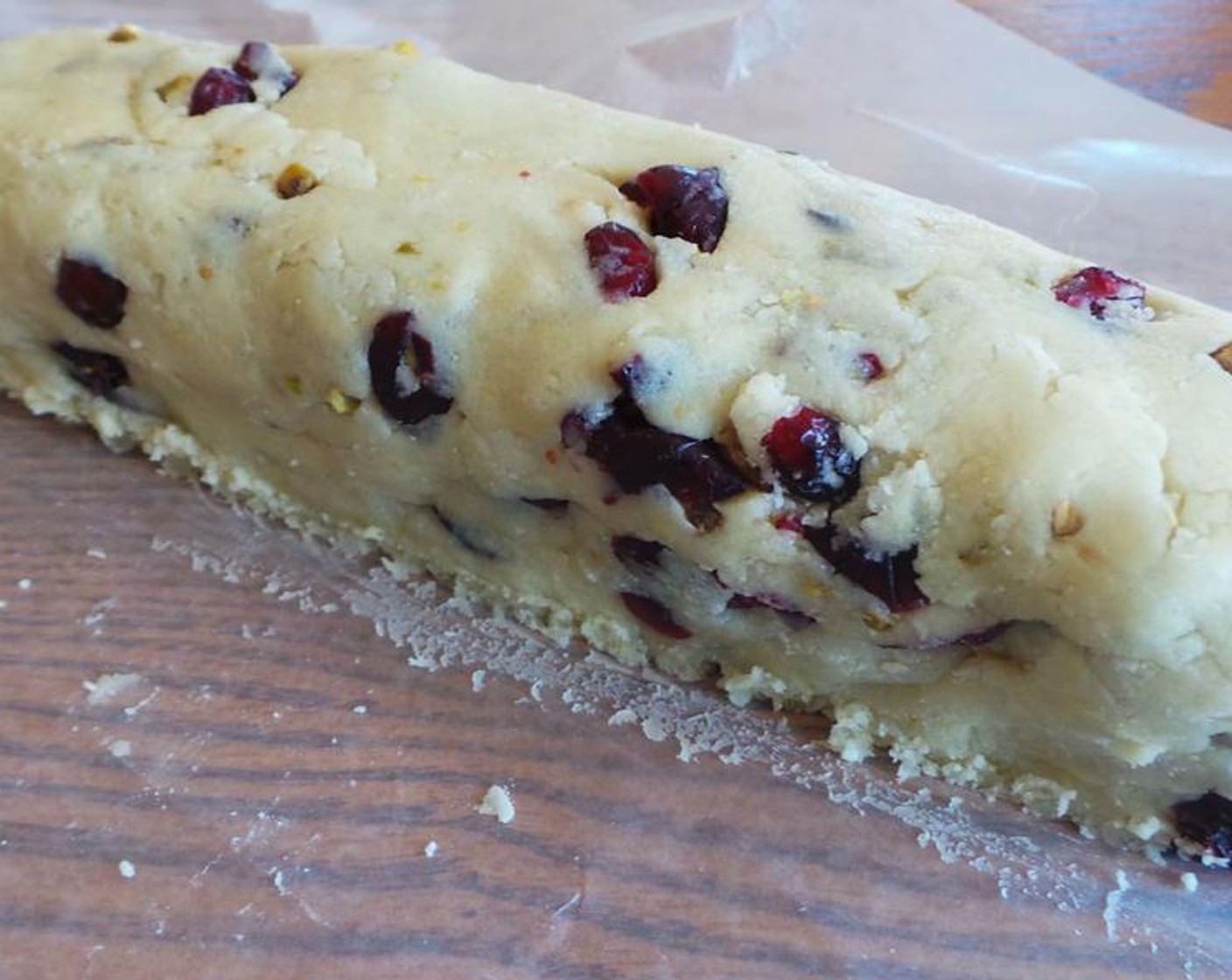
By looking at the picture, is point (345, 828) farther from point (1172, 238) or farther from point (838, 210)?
point (1172, 238)

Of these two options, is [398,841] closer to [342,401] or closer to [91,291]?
[342,401]

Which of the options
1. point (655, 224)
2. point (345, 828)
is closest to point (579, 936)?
point (345, 828)

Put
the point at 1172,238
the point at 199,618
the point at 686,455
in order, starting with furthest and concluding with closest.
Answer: the point at 1172,238 < the point at 199,618 < the point at 686,455

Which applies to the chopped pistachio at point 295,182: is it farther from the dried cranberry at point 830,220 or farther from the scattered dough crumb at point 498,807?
the scattered dough crumb at point 498,807

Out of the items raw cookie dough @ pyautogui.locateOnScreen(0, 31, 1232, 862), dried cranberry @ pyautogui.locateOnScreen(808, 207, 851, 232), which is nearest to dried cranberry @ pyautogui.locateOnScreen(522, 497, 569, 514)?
raw cookie dough @ pyautogui.locateOnScreen(0, 31, 1232, 862)

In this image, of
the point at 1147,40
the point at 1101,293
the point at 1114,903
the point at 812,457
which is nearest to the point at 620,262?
the point at 812,457

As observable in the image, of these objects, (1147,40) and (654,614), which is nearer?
(654,614)

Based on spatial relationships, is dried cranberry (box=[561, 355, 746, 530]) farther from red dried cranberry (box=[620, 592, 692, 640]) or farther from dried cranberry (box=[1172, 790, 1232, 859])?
dried cranberry (box=[1172, 790, 1232, 859])
